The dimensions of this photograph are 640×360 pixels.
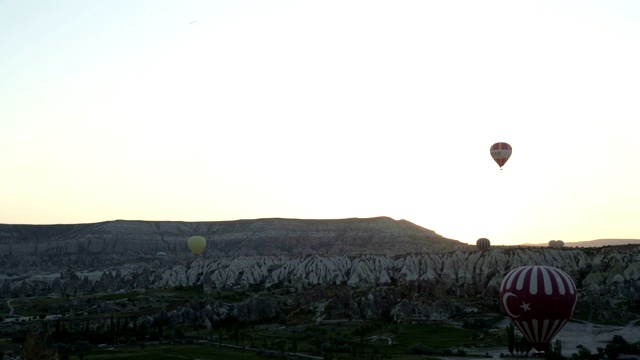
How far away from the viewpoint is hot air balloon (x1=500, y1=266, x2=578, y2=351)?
58031 millimetres

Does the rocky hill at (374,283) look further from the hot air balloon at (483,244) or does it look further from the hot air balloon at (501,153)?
the hot air balloon at (501,153)

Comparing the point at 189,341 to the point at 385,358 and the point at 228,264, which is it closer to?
the point at 385,358

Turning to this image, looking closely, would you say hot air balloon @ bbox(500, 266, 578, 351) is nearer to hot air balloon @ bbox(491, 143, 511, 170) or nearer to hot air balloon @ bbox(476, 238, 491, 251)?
hot air balloon @ bbox(491, 143, 511, 170)

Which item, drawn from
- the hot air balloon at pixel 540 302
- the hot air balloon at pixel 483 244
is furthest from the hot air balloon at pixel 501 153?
the hot air balloon at pixel 540 302

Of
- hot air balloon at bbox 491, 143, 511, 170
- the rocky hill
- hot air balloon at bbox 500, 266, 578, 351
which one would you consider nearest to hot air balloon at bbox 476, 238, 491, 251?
the rocky hill

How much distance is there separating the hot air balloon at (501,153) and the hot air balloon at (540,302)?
41.5m

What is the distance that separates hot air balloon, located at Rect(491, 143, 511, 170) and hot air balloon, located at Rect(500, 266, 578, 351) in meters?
41.5

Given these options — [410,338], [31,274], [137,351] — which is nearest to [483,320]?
[410,338]

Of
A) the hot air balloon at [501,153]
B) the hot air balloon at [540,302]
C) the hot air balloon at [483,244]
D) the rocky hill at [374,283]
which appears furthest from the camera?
the hot air balloon at [483,244]

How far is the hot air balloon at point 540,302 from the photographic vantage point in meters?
58.0

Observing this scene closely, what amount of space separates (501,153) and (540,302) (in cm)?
4424

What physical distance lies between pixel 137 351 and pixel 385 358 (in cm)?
2353

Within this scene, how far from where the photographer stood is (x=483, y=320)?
8169 cm

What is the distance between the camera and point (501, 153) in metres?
99.8
